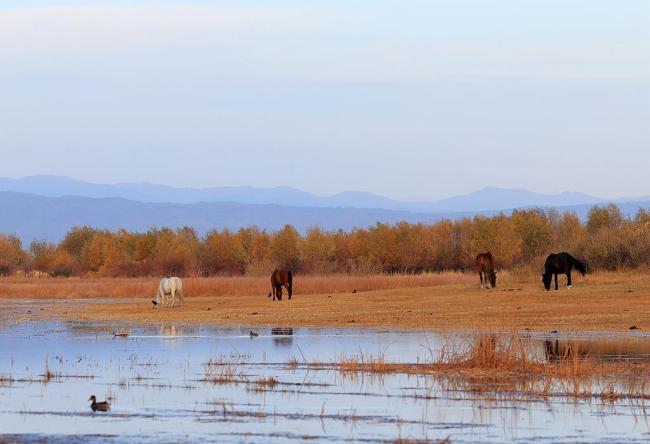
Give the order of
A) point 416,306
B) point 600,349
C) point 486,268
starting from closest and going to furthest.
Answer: point 600,349, point 416,306, point 486,268

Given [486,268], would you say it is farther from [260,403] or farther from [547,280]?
[260,403]

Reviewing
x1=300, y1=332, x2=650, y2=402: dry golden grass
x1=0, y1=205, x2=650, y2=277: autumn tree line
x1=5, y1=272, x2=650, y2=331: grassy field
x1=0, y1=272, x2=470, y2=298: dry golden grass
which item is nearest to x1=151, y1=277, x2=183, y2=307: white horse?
x1=5, y1=272, x2=650, y2=331: grassy field

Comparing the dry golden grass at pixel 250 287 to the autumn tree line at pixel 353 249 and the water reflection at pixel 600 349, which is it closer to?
the autumn tree line at pixel 353 249

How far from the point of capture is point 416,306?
35531mm

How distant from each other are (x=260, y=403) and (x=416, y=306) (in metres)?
20.4

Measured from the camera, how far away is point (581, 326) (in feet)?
90.5

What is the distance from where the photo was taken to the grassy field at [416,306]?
29.6m

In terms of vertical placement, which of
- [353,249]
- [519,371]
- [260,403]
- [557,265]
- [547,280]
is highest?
[353,249]

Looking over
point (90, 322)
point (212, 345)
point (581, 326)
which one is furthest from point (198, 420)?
point (90, 322)

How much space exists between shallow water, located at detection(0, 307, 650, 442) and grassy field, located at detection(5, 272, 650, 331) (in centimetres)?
606

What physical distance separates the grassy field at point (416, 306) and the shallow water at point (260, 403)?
6055 mm

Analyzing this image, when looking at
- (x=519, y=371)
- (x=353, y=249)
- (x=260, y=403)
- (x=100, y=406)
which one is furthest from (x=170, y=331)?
(x=353, y=249)

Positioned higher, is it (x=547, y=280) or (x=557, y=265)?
(x=557, y=265)

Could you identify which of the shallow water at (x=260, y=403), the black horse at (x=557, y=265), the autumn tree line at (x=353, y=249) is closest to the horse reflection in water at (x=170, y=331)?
the shallow water at (x=260, y=403)
